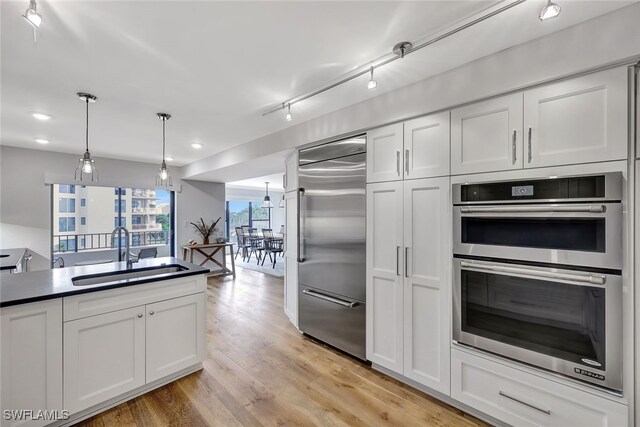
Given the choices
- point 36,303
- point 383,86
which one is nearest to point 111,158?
point 36,303

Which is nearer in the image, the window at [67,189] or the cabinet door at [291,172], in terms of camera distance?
the cabinet door at [291,172]

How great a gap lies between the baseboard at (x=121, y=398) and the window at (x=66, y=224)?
446 centimetres

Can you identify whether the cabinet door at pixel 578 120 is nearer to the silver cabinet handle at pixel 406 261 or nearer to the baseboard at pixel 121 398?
the silver cabinet handle at pixel 406 261

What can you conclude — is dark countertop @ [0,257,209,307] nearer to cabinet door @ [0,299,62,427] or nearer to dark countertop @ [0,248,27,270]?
cabinet door @ [0,299,62,427]

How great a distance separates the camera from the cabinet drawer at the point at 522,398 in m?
1.50

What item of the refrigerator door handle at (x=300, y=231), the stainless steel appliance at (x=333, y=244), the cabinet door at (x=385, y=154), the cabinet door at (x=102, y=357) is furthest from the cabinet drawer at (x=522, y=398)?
the cabinet door at (x=102, y=357)

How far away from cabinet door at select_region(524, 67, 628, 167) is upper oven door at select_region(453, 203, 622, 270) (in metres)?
0.29

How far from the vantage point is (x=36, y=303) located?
1.72 meters

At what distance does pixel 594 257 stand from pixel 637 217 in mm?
266

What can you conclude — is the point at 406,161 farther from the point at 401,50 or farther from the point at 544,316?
the point at 544,316

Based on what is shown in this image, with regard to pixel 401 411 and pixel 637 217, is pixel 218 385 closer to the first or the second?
pixel 401 411

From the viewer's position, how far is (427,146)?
2.15m

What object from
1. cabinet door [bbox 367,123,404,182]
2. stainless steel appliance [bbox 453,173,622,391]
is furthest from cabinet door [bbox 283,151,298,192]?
stainless steel appliance [bbox 453,173,622,391]

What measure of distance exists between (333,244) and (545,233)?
5.75 ft
